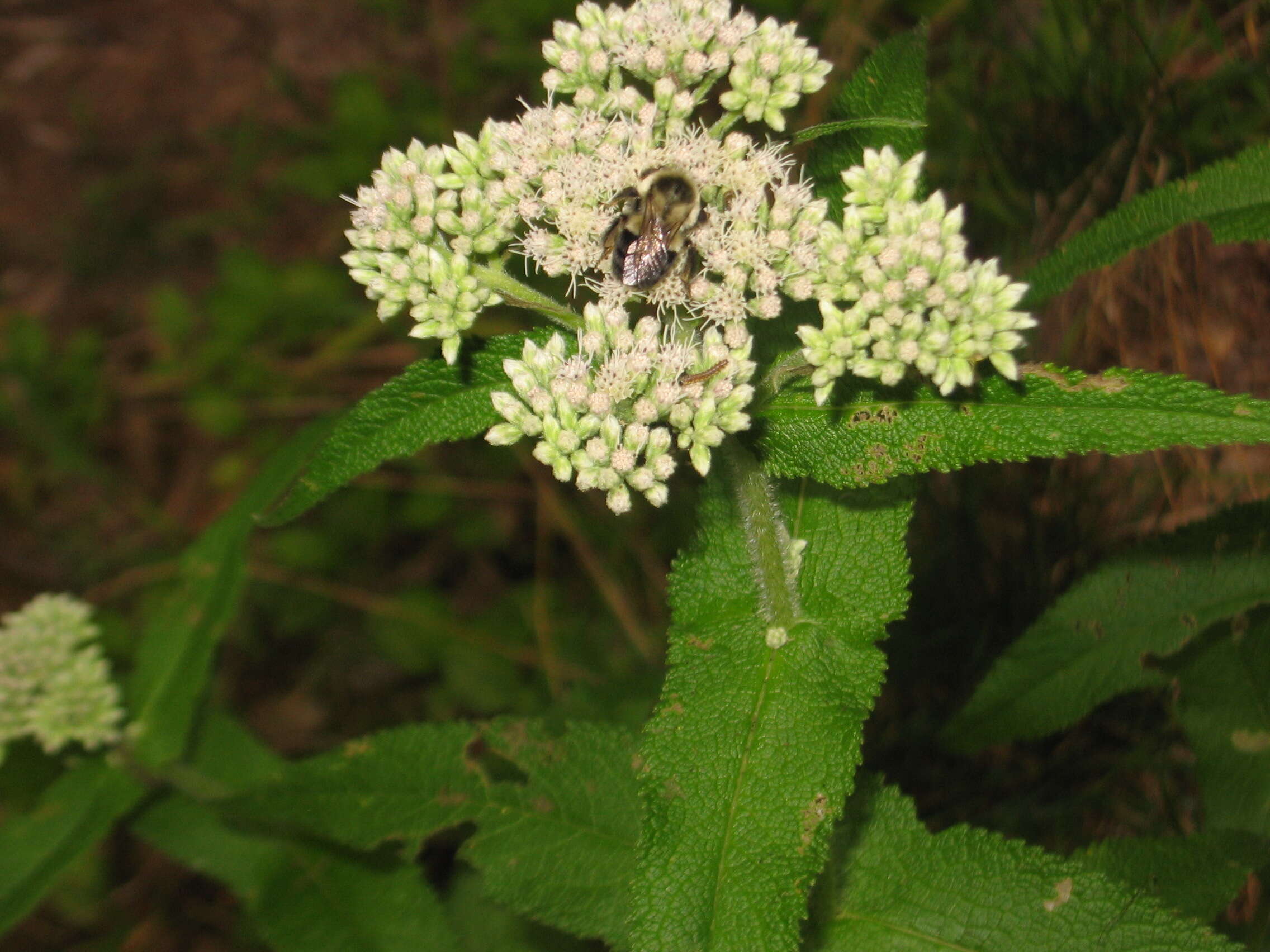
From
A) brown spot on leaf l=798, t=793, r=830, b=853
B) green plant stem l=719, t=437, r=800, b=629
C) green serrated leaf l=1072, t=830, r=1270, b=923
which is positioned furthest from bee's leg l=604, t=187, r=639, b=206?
green serrated leaf l=1072, t=830, r=1270, b=923

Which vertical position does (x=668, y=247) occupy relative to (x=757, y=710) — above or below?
above

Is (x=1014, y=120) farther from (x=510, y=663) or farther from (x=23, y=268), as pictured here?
(x=23, y=268)

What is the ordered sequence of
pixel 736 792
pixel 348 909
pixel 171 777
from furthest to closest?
pixel 171 777 → pixel 348 909 → pixel 736 792

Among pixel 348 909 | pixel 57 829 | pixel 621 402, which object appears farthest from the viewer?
pixel 57 829

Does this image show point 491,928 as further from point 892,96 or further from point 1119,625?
point 892,96

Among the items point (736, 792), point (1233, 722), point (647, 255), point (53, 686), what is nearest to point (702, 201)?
point (647, 255)

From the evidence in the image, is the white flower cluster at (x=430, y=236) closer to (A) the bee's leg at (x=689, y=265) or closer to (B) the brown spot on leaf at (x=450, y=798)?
(A) the bee's leg at (x=689, y=265)

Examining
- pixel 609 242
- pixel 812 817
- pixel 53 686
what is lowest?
pixel 812 817
